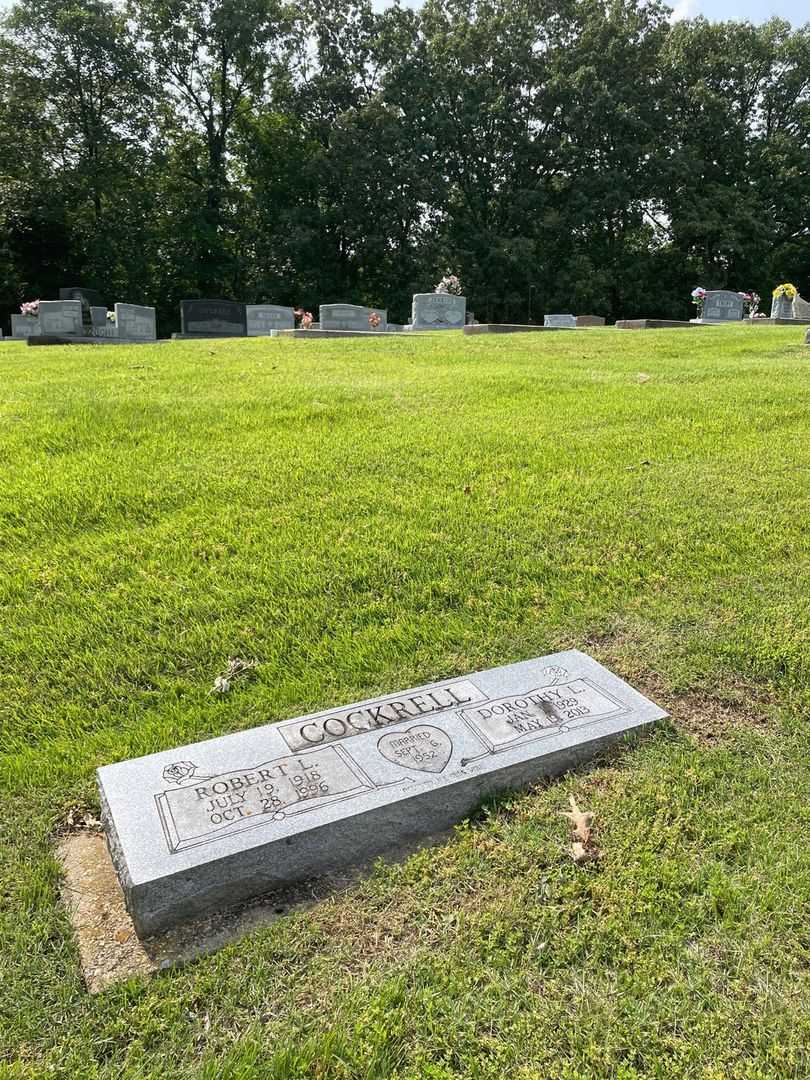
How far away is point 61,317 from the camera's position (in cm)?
1702

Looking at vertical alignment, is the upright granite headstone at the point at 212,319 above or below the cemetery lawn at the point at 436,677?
above

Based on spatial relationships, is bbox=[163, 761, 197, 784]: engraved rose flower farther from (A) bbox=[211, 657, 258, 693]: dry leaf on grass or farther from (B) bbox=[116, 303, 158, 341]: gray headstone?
(B) bbox=[116, 303, 158, 341]: gray headstone

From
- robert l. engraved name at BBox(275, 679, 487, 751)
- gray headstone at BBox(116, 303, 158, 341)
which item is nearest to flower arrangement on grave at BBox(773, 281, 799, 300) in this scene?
gray headstone at BBox(116, 303, 158, 341)

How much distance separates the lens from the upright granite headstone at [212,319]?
60.1ft

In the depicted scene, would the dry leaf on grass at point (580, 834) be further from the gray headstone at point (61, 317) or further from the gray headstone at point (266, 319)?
the gray headstone at point (266, 319)

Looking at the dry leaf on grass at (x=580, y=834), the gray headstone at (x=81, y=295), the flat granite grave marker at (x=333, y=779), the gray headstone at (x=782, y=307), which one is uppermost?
the gray headstone at (x=81, y=295)

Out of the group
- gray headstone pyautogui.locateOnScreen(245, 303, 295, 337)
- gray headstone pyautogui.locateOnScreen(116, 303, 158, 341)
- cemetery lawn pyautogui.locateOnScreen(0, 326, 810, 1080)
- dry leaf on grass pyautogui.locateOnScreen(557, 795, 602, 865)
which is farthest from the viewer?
gray headstone pyautogui.locateOnScreen(245, 303, 295, 337)

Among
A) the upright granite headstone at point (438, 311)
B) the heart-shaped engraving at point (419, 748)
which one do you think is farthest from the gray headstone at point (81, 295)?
the heart-shaped engraving at point (419, 748)

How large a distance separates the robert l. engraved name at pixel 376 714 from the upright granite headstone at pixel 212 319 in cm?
1764

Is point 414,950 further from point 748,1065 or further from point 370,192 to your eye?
point 370,192

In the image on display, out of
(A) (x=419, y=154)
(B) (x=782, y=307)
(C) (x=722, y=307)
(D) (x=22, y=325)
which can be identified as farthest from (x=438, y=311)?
(A) (x=419, y=154)

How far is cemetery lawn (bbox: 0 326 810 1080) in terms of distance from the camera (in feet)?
4.98

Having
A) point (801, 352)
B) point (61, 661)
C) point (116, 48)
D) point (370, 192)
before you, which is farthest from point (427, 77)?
point (61, 661)

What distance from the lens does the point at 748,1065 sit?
144cm
